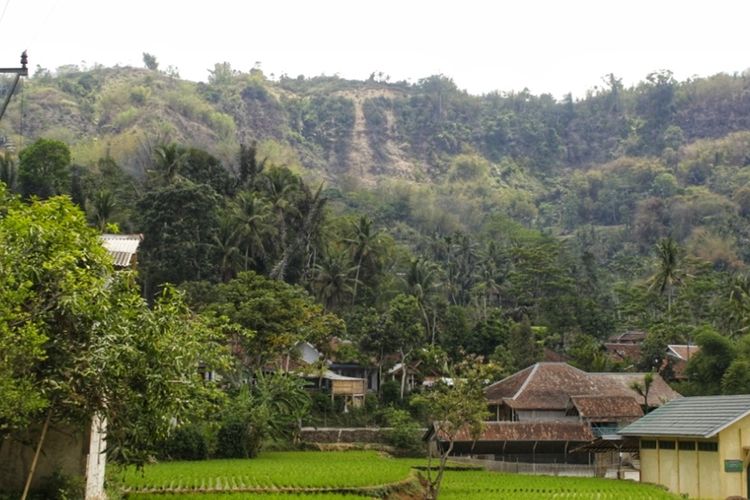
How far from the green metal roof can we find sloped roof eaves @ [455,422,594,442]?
10083 mm

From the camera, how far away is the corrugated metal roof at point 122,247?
28234 mm

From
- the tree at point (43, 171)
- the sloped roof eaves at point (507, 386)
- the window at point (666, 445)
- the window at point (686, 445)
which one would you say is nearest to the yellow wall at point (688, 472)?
the window at point (686, 445)

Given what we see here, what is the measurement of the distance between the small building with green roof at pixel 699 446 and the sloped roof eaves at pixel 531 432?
33.2 feet

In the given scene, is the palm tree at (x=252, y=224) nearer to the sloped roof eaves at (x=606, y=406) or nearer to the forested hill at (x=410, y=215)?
the forested hill at (x=410, y=215)

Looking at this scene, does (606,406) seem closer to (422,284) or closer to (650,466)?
(650,466)

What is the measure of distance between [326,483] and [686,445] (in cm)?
1537

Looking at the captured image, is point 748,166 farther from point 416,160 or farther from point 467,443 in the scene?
point 467,443

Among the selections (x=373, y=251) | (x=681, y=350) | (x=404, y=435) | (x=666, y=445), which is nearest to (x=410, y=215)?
(x=373, y=251)

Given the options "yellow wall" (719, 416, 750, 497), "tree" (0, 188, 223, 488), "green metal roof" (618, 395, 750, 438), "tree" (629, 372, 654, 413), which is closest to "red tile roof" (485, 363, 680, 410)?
"tree" (629, 372, 654, 413)

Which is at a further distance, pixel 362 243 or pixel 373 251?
pixel 373 251

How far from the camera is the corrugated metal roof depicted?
1112 inches

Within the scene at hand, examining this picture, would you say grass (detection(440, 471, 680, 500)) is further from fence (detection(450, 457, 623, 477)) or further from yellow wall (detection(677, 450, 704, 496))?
fence (detection(450, 457, 623, 477))

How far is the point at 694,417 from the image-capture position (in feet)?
136

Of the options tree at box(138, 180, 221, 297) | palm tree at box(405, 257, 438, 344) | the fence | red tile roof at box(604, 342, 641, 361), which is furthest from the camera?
red tile roof at box(604, 342, 641, 361)
